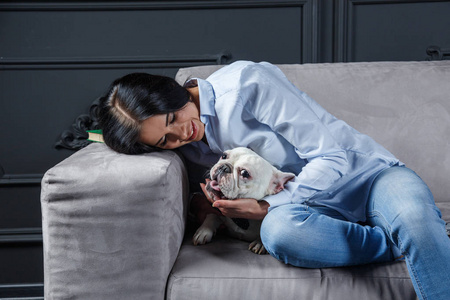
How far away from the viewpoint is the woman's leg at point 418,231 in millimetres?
986

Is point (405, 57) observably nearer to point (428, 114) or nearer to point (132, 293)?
point (428, 114)

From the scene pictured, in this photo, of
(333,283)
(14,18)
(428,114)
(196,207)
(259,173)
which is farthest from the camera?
(14,18)

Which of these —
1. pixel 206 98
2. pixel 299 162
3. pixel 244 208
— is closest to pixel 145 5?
pixel 206 98

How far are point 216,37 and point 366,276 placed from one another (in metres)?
1.35

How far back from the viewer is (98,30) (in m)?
2.06

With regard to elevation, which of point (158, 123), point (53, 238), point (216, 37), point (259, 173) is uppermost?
point (216, 37)

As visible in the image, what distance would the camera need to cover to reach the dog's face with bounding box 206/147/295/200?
3.84ft

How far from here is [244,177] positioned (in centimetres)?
117

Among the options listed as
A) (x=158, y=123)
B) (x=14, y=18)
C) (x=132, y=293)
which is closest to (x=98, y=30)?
(x=14, y=18)

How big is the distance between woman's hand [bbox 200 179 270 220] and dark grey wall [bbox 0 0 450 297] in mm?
1042

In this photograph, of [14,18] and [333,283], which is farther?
[14,18]

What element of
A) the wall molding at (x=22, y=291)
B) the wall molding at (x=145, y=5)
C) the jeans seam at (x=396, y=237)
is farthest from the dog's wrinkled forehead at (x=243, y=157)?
the wall molding at (x=22, y=291)

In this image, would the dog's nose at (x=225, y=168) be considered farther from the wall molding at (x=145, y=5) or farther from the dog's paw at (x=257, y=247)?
the wall molding at (x=145, y=5)

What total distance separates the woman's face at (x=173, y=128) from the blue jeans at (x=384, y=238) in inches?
13.2
